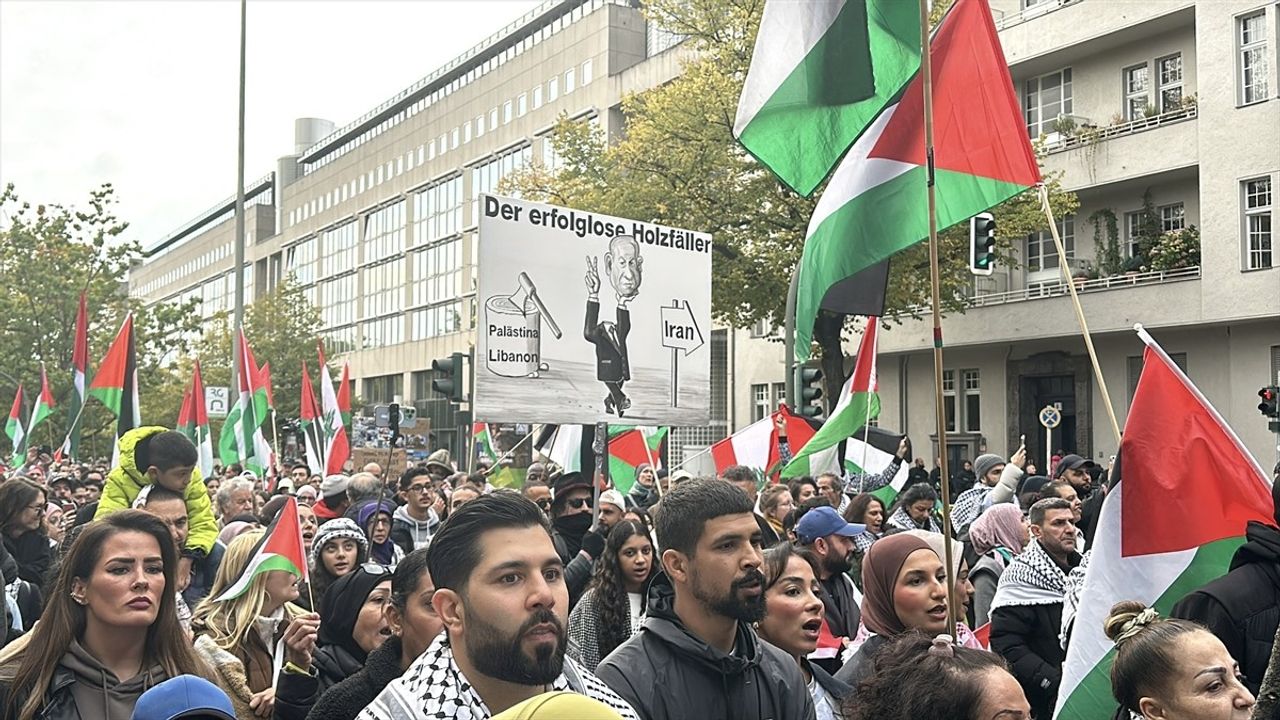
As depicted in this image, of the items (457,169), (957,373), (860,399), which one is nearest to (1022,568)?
(860,399)

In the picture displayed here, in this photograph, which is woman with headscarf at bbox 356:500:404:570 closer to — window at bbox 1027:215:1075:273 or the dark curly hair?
the dark curly hair

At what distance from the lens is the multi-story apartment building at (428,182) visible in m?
52.4

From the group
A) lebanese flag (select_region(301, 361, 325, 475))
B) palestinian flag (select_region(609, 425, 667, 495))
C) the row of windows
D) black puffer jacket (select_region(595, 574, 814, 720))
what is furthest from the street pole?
the row of windows

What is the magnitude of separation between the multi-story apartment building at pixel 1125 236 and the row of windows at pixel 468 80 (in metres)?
24.0

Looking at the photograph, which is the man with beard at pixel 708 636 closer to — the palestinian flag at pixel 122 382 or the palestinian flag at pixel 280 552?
the palestinian flag at pixel 280 552

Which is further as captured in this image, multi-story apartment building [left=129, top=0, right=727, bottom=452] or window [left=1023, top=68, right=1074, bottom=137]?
multi-story apartment building [left=129, top=0, right=727, bottom=452]

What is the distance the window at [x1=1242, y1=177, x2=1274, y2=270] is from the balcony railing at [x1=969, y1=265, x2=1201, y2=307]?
1.27 m

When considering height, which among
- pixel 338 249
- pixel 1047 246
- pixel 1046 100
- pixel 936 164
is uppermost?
pixel 338 249

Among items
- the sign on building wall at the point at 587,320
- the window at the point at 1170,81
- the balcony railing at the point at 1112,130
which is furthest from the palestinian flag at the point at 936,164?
the window at the point at 1170,81

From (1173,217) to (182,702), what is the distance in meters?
29.6

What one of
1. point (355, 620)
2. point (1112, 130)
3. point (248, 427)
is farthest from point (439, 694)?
point (1112, 130)

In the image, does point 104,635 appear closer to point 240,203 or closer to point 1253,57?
point 240,203

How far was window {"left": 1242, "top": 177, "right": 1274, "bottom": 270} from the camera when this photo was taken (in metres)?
26.4

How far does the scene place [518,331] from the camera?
28.2 ft
